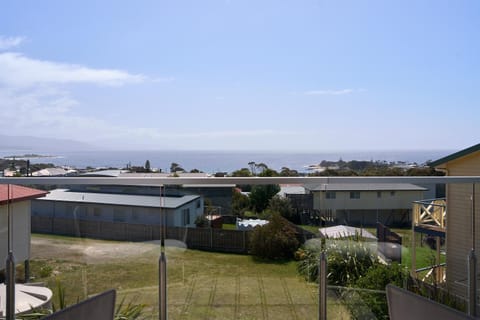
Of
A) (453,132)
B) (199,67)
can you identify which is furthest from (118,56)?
(453,132)

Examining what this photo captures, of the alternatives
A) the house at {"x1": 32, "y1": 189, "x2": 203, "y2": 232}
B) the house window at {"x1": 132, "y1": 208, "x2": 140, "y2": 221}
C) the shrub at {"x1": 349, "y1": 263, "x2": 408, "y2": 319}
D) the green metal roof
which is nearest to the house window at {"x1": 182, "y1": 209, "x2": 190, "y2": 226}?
the house at {"x1": 32, "y1": 189, "x2": 203, "y2": 232}

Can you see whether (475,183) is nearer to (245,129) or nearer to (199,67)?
(199,67)

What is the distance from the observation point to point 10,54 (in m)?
34.3

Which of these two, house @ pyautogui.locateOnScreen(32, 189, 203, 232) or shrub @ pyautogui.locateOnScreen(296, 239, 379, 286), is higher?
house @ pyautogui.locateOnScreen(32, 189, 203, 232)

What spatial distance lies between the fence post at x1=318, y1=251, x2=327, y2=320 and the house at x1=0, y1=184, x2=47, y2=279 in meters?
1.69

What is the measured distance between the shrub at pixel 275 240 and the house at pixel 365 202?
21 centimetres

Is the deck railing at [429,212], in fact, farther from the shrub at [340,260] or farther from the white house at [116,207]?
the white house at [116,207]

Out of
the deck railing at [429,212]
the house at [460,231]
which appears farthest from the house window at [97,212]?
the house at [460,231]

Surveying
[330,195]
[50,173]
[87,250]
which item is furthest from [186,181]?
[50,173]

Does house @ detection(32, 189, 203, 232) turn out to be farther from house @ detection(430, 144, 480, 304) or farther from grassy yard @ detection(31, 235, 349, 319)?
house @ detection(430, 144, 480, 304)

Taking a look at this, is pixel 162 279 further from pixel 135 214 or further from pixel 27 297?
pixel 27 297

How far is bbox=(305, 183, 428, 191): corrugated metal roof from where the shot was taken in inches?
91.2

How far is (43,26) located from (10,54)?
1886cm

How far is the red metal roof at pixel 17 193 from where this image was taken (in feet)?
7.64
